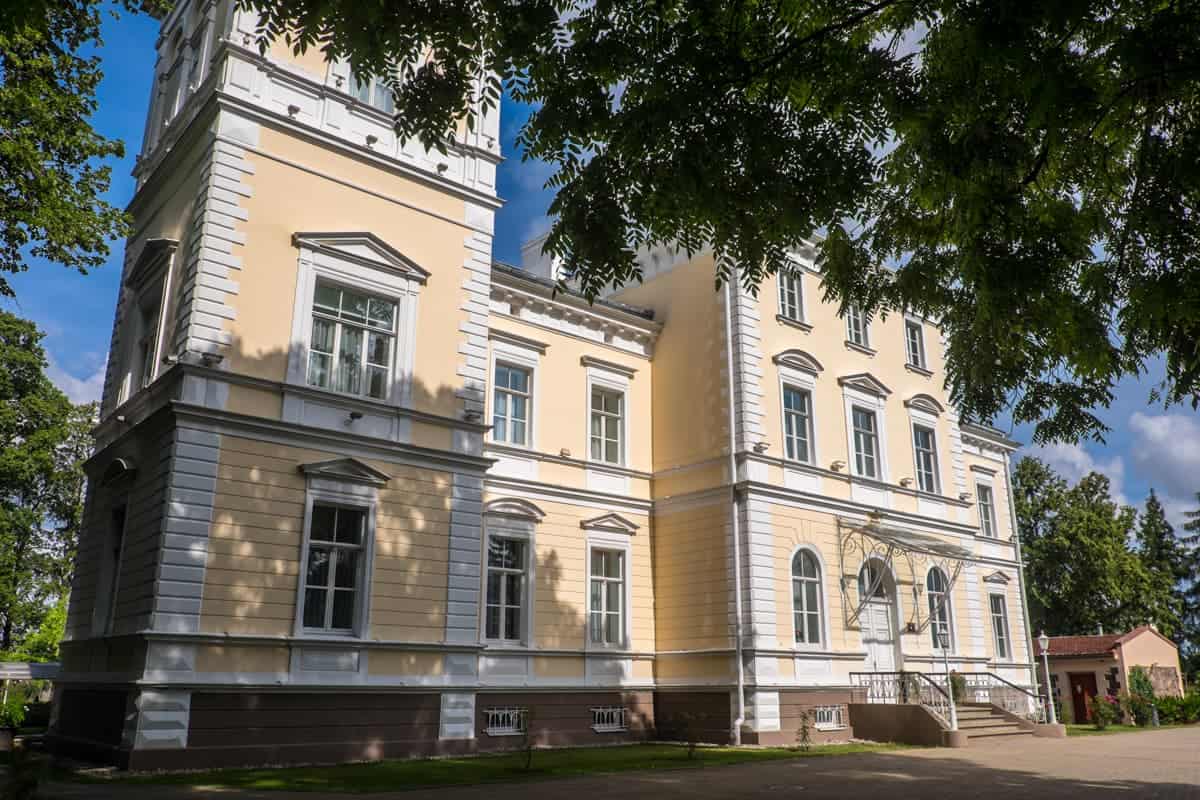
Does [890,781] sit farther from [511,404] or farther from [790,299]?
[790,299]

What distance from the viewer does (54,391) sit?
109 feet

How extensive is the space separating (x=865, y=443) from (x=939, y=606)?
427 centimetres

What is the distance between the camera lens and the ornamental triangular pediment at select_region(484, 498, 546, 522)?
1791cm

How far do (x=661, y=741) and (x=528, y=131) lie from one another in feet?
50.0

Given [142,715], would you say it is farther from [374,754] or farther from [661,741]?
[661,741]

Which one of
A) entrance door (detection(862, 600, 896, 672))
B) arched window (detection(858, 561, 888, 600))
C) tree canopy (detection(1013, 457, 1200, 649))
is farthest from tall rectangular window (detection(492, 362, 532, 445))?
tree canopy (detection(1013, 457, 1200, 649))

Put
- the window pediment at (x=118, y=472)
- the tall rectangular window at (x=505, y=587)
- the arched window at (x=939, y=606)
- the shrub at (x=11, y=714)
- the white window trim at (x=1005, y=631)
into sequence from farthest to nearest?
the white window trim at (x=1005, y=631) → the arched window at (x=939, y=606) → the tall rectangular window at (x=505, y=587) → the shrub at (x=11, y=714) → the window pediment at (x=118, y=472)

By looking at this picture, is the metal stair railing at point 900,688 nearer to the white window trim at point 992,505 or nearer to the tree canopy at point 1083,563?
the white window trim at point 992,505

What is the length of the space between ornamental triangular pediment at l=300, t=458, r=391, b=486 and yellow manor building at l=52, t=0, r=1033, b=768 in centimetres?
5

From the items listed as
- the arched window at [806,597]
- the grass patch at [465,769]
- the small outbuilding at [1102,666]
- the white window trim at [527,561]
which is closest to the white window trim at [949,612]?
the arched window at [806,597]

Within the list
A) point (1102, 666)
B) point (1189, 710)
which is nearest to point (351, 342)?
point (1102, 666)

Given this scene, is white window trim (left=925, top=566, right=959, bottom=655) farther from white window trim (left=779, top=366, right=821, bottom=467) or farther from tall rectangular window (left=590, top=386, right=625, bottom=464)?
tall rectangular window (left=590, top=386, right=625, bottom=464)

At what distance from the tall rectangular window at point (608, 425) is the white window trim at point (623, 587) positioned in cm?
180

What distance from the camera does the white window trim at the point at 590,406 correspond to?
20.2 metres
